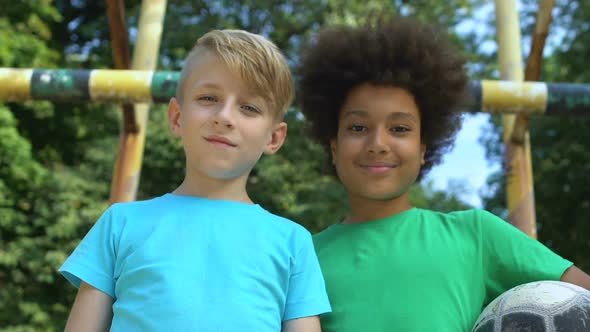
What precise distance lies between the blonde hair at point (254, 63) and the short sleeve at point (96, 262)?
1.22 feet

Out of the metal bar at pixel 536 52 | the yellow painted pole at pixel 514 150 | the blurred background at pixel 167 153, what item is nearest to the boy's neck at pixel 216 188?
the metal bar at pixel 536 52

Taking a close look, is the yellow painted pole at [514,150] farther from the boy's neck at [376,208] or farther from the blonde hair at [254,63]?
the blonde hair at [254,63]

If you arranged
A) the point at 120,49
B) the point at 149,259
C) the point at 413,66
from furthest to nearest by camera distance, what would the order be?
the point at 120,49 → the point at 413,66 → the point at 149,259

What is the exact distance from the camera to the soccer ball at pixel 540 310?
4.99 feet

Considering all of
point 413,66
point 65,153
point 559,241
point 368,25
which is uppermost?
point 368,25

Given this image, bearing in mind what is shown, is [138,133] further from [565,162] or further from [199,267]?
[565,162]

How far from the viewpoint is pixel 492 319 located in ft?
5.20

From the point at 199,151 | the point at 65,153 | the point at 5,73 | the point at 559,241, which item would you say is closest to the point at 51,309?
the point at 65,153

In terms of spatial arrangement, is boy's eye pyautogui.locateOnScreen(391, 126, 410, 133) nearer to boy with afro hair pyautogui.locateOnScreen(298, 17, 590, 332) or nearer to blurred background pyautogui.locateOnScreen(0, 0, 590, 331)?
boy with afro hair pyautogui.locateOnScreen(298, 17, 590, 332)

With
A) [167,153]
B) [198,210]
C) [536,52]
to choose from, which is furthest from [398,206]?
[167,153]

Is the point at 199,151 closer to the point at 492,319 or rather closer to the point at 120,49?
the point at 492,319

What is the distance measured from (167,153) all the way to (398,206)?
11.9 metres

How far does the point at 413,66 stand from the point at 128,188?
7.67ft

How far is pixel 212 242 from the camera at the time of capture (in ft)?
5.00
